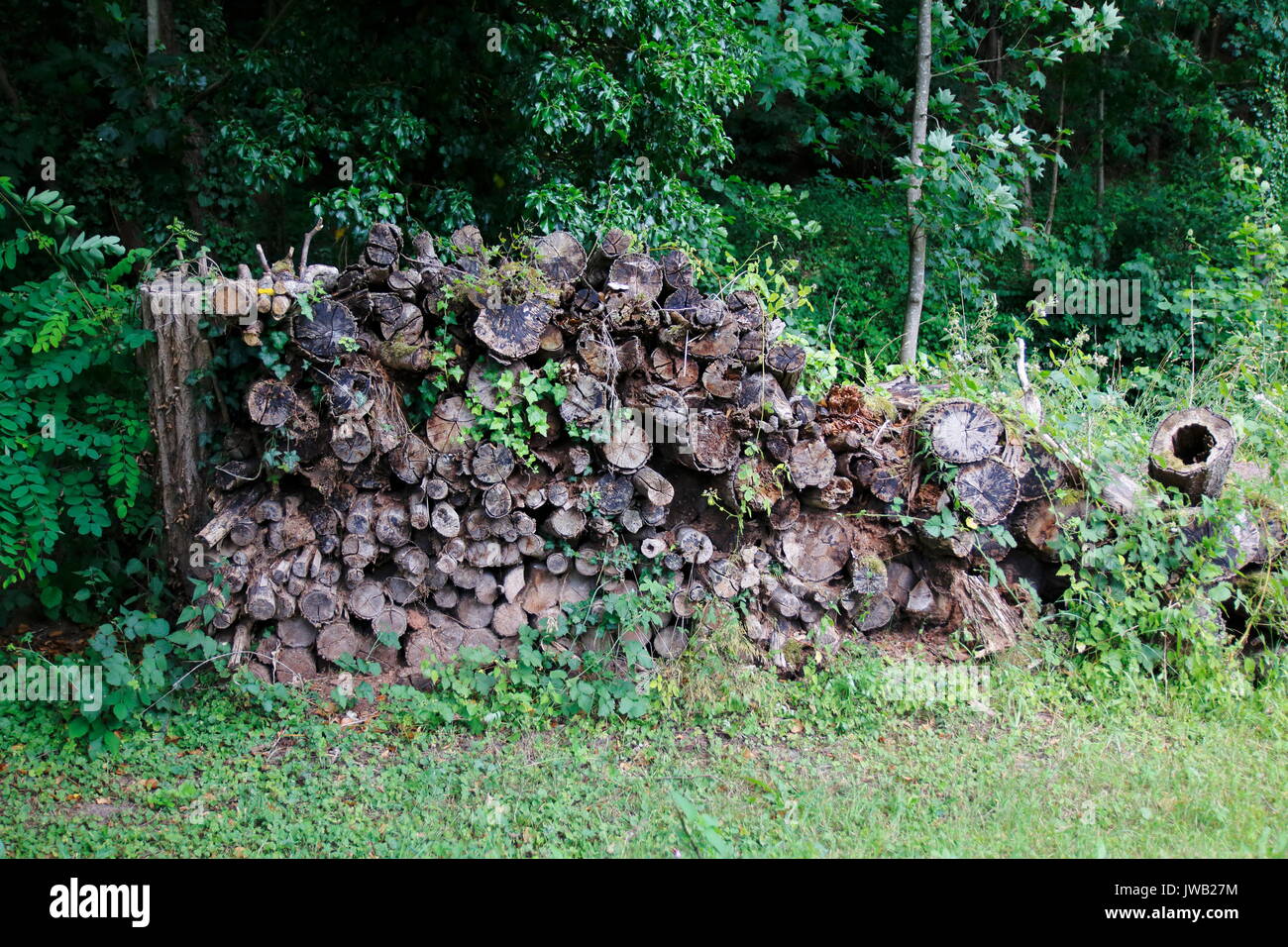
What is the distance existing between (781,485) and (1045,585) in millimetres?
1711

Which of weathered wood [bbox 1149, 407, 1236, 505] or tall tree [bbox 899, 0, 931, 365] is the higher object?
tall tree [bbox 899, 0, 931, 365]

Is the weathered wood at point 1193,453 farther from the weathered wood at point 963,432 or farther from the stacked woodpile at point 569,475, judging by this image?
the weathered wood at point 963,432

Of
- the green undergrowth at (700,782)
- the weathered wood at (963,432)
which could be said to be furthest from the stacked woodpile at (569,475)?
the green undergrowth at (700,782)

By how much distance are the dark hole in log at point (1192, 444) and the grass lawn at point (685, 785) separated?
127 centimetres

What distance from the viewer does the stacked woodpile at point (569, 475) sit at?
4.67 m

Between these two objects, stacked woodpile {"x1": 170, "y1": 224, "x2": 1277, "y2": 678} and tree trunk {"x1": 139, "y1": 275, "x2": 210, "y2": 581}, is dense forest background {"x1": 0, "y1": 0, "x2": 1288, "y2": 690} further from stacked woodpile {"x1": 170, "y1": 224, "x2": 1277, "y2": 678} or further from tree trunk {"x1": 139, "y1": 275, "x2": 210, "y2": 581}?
stacked woodpile {"x1": 170, "y1": 224, "x2": 1277, "y2": 678}

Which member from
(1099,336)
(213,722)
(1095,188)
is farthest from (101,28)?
(1095,188)

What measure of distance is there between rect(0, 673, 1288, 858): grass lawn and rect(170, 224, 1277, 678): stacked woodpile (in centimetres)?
60

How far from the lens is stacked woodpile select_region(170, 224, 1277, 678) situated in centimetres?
467

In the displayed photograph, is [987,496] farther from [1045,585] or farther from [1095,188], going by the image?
[1095,188]

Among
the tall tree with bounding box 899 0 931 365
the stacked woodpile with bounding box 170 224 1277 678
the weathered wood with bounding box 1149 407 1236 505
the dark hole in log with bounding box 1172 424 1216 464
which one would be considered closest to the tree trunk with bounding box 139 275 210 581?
the stacked woodpile with bounding box 170 224 1277 678

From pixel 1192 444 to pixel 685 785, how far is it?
332 centimetres

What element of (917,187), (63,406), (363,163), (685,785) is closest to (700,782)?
(685,785)

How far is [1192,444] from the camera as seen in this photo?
197 inches
